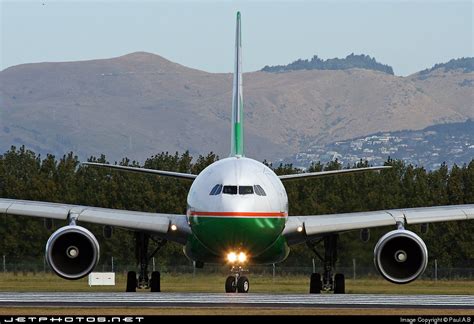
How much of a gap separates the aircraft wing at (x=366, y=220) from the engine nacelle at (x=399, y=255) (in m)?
2.02

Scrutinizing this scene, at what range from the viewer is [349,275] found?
226 ft

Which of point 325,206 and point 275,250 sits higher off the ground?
point 325,206

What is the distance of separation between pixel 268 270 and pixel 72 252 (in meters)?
31.8

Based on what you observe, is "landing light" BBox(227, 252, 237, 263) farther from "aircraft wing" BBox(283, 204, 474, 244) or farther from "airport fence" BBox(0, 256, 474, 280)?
"airport fence" BBox(0, 256, 474, 280)

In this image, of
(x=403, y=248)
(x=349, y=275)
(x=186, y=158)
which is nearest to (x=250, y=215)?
(x=403, y=248)

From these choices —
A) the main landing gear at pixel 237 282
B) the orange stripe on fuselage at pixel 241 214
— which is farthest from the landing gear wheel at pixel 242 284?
the orange stripe on fuselage at pixel 241 214

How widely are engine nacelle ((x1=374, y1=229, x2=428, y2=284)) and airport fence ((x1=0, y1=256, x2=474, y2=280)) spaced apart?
81.0ft

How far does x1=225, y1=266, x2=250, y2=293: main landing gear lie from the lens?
41156 millimetres

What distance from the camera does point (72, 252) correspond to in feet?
133

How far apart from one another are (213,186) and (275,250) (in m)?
3.67

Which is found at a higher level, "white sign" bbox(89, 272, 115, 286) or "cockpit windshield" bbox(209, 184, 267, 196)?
"cockpit windshield" bbox(209, 184, 267, 196)

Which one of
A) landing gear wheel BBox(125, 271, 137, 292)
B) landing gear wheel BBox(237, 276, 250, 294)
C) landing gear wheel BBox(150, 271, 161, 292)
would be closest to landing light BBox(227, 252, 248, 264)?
landing gear wheel BBox(237, 276, 250, 294)

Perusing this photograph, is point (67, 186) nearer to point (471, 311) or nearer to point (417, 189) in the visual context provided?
point (417, 189)

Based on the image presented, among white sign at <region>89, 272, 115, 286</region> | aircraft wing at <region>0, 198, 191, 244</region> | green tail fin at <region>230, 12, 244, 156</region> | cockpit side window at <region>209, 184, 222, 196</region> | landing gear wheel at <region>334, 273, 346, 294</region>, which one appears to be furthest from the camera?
white sign at <region>89, 272, 115, 286</region>
